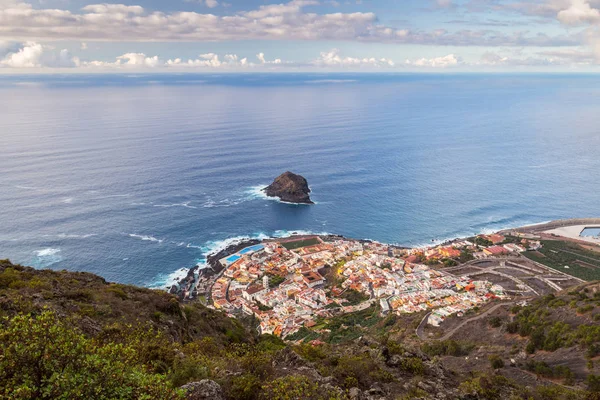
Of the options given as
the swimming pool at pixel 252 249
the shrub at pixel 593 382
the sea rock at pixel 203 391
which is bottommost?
the swimming pool at pixel 252 249

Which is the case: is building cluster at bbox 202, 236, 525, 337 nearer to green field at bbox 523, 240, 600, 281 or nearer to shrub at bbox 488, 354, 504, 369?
green field at bbox 523, 240, 600, 281

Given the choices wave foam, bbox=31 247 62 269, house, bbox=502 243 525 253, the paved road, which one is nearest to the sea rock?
the paved road

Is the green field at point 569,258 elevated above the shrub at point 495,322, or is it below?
below

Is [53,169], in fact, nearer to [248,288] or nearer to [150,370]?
[248,288]

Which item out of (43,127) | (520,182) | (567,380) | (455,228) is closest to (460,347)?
(567,380)

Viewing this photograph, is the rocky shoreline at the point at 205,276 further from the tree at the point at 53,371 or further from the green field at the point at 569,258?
the tree at the point at 53,371

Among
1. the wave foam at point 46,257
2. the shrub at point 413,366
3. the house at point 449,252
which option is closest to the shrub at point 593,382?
Answer: the shrub at point 413,366
